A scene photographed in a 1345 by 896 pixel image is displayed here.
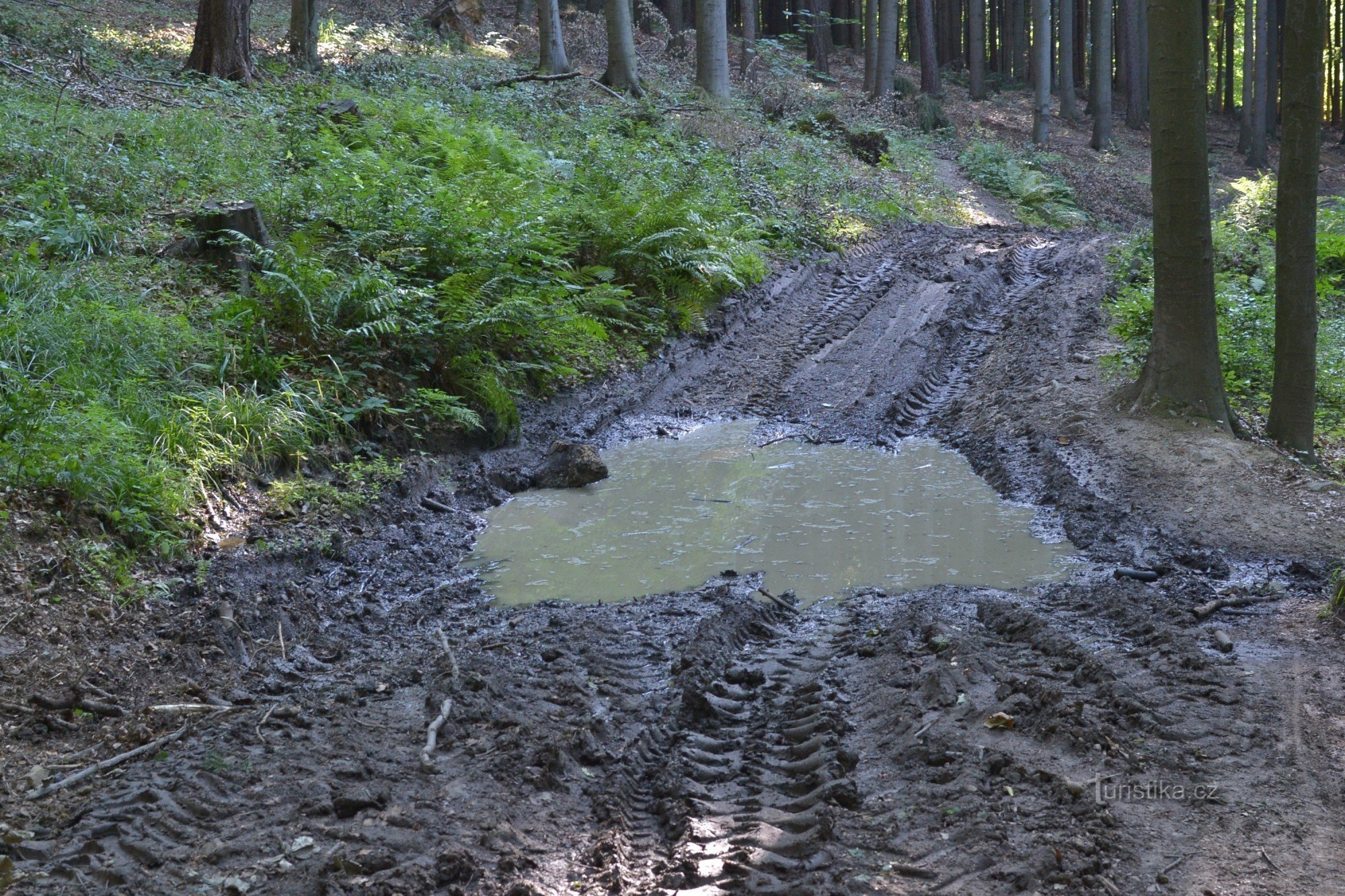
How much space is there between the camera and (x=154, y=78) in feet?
41.8

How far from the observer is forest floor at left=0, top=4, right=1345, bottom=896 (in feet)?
10.1

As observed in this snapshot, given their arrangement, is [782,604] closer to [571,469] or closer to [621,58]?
[571,469]

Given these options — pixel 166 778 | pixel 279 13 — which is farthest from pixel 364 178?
pixel 279 13

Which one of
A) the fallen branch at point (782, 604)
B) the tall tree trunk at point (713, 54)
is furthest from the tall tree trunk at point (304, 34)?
the fallen branch at point (782, 604)

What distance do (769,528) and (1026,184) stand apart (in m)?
18.7

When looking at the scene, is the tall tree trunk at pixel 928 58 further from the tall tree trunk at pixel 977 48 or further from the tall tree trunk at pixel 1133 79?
the tall tree trunk at pixel 1133 79

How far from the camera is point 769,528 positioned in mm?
6633

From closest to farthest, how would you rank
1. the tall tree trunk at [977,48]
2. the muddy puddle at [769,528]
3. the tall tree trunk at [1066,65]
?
the muddy puddle at [769,528] → the tall tree trunk at [1066,65] → the tall tree trunk at [977,48]

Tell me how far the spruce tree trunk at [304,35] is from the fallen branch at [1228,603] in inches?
612

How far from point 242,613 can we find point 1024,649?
3908mm

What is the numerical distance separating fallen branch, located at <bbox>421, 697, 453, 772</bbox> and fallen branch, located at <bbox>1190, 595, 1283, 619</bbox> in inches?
143

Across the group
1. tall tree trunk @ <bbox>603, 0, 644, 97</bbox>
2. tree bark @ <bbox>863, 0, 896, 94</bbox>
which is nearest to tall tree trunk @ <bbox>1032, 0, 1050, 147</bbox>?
tree bark @ <bbox>863, 0, 896, 94</bbox>

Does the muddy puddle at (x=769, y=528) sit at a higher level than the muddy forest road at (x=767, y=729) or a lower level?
lower

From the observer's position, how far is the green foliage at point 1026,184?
21.2 metres
